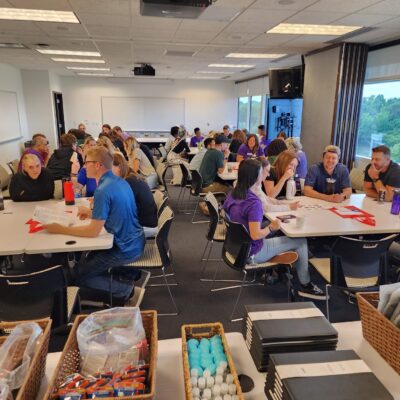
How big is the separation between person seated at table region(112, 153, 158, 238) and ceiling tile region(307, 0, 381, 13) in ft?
8.82

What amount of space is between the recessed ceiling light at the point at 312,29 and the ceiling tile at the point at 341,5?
34.6 inches

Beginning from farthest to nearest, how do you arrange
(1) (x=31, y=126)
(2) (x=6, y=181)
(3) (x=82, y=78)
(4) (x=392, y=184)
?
(3) (x=82, y=78) < (1) (x=31, y=126) < (2) (x=6, y=181) < (4) (x=392, y=184)

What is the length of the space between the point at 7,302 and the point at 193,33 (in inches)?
182

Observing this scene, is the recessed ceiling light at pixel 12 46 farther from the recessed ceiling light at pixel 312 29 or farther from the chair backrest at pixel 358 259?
the chair backrest at pixel 358 259

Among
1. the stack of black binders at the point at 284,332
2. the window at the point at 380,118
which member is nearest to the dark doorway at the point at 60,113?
the window at the point at 380,118

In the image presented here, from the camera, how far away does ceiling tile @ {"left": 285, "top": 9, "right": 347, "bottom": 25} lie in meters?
4.18

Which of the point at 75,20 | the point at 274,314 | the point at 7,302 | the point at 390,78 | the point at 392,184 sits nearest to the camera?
the point at 274,314

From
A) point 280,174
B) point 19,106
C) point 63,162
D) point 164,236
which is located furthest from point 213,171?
point 19,106

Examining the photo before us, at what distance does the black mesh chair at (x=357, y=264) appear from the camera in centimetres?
240

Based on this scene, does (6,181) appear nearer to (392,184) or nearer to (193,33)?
(193,33)

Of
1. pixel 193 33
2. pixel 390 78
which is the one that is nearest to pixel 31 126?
pixel 193 33

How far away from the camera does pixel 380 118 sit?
641 centimetres

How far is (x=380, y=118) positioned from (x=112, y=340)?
6675mm

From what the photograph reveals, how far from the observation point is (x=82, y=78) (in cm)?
1357
